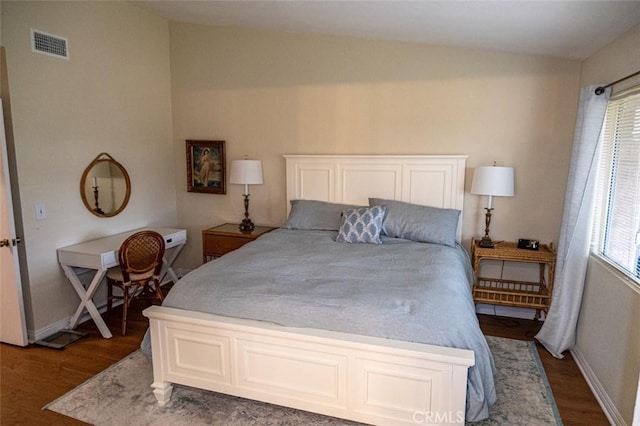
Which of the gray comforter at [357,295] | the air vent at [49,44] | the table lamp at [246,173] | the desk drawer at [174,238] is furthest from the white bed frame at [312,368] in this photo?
the air vent at [49,44]

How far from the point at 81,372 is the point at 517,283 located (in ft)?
11.6

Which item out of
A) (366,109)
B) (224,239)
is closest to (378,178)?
(366,109)

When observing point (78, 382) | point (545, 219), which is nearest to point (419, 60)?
point (545, 219)

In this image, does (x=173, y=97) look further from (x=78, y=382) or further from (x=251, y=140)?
(x=78, y=382)

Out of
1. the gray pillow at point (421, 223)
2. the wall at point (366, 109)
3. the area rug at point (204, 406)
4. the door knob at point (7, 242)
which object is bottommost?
the area rug at point (204, 406)

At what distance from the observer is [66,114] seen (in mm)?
3363

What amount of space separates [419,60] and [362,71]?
529 mm

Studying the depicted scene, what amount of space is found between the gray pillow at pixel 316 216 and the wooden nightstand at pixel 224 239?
A: 0.43m

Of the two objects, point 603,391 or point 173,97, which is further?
point 173,97

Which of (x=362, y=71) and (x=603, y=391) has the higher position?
(x=362, y=71)

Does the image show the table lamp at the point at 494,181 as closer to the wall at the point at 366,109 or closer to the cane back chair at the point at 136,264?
the wall at the point at 366,109

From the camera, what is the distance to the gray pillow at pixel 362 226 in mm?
3338

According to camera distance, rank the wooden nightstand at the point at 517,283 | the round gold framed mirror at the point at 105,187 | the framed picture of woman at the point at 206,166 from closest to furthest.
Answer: the wooden nightstand at the point at 517,283 < the round gold framed mirror at the point at 105,187 < the framed picture of woman at the point at 206,166

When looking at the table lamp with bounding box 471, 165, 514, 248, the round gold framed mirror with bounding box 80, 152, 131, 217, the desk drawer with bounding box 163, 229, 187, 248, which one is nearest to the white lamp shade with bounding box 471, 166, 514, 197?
the table lamp with bounding box 471, 165, 514, 248
